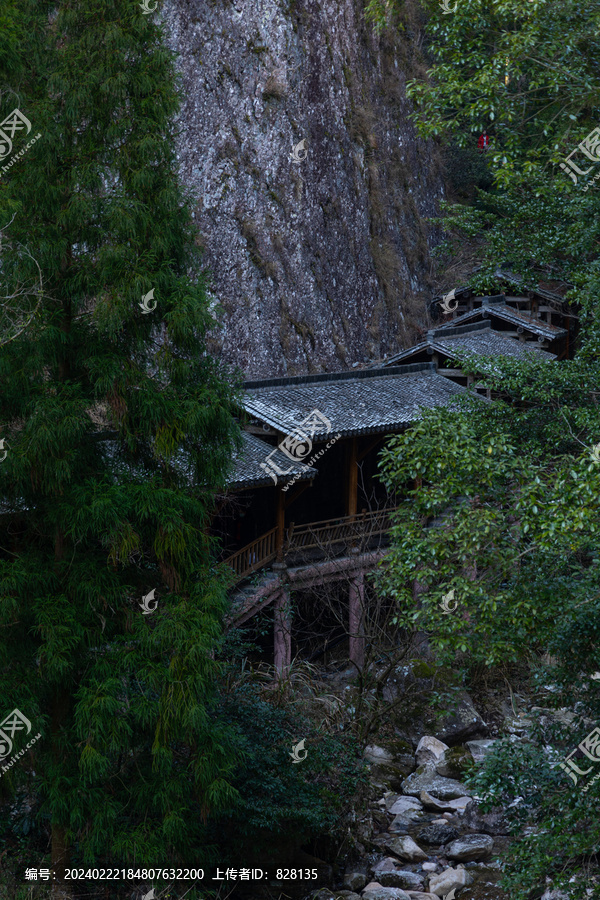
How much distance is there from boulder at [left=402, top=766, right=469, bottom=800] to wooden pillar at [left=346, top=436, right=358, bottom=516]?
5.56 meters

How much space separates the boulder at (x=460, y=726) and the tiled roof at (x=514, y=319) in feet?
38.4

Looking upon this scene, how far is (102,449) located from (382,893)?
7.10 metres

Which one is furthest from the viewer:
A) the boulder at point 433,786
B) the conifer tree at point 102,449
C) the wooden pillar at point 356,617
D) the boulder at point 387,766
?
the wooden pillar at point 356,617

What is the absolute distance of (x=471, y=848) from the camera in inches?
471

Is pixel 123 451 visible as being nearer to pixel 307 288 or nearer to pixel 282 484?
pixel 282 484

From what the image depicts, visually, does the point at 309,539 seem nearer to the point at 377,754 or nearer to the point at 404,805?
the point at 377,754

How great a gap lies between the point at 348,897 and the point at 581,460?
23.3 ft

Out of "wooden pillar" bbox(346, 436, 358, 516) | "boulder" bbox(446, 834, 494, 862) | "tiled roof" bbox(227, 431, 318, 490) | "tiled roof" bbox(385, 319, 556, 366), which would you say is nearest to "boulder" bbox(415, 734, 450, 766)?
"boulder" bbox(446, 834, 494, 862)

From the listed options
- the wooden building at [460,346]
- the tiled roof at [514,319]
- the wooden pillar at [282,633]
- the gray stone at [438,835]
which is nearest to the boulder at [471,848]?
the gray stone at [438,835]

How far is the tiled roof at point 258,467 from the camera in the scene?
1374 cm

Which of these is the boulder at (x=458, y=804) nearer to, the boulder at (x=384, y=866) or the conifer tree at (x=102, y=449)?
the boulder at (x=384, y=866)

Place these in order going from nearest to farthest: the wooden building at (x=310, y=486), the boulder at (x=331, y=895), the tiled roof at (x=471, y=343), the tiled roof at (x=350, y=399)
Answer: the boulder at (x=331, y=895) < the wooden building at (x=310, y=486) < the tiled roof at (x=350, y=399) < the tiled roof at (x=471, y=343)

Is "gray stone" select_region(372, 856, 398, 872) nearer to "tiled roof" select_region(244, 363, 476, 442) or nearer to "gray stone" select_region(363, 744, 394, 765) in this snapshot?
"gray stone" select_region(363, 744, 394, 765)

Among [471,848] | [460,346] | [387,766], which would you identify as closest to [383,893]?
[471,848]
